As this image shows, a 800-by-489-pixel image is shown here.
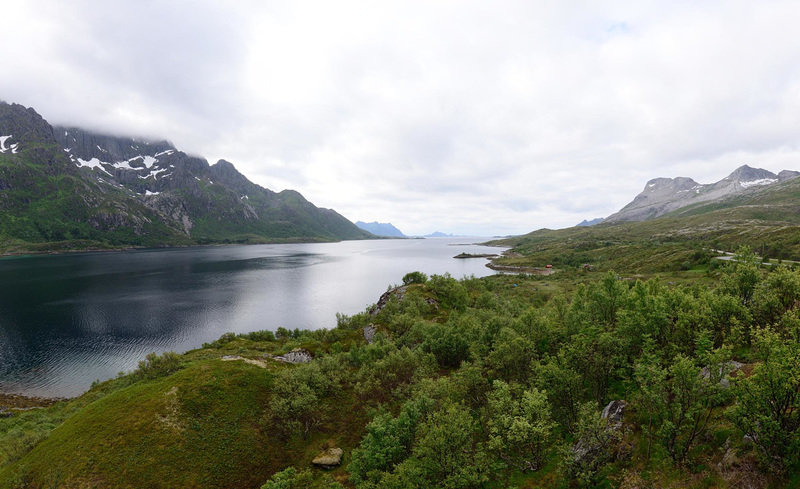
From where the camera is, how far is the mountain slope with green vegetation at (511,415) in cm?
1831

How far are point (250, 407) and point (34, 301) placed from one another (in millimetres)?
154362

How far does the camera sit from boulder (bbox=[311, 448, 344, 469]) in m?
32.9

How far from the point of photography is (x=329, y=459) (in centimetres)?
3338

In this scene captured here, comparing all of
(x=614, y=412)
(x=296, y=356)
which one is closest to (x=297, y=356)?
(x=296, y=356)

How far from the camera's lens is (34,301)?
4823 inches

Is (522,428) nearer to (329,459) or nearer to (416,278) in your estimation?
(329,459)

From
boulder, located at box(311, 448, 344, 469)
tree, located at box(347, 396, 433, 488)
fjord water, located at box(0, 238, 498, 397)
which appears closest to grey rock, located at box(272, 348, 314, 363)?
boulder, located at box(311, 448, 344, 469)

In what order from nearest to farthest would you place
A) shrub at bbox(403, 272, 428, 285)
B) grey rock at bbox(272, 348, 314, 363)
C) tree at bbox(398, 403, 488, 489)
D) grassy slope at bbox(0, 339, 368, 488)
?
tree at bbox(398, 403, 488, 489) → grassy slope at bbox(0, 339, 368, 488) → grey rock at bbox(272, 348, 314, 363) → shrub at bbox(403, 272, 428, 285)

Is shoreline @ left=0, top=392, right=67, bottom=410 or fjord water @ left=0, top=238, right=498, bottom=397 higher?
fjord water @ left=0, top=238, right=498, bottom=397

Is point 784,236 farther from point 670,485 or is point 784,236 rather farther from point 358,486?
point 358,486

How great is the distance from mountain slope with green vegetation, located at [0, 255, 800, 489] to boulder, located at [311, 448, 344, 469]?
865mm

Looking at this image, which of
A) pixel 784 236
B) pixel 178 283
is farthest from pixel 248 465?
pixel 784 236

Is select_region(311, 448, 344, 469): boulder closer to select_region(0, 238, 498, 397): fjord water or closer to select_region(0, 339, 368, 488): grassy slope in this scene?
select_region(0, 339, 368, 488): grassy slope

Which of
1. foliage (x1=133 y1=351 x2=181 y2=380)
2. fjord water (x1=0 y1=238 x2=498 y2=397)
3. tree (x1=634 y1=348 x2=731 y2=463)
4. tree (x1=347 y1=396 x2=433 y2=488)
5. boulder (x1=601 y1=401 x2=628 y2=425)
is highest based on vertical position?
tree (x1=634 y1=348 x2=731 y2=463)
